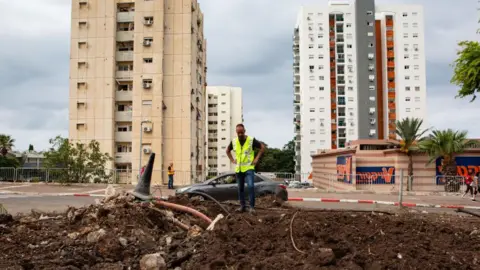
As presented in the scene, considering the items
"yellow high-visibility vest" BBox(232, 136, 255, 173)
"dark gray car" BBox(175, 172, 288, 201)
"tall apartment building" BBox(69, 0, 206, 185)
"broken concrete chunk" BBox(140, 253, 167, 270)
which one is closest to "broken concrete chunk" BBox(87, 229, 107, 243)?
"broken concrete chunk" BBox(140, 253, 167, 270)

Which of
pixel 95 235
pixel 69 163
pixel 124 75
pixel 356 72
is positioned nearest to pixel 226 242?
pixel 95 235

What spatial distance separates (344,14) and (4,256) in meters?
89.4

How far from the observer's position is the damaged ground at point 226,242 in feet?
15.2

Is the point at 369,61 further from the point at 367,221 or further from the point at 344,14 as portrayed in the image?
the point at 367,221

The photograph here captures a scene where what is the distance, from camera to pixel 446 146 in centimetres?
2995

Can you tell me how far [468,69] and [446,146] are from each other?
15980mm

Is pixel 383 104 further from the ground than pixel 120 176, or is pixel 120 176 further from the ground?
pixel 383 104

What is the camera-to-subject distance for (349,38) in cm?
8638

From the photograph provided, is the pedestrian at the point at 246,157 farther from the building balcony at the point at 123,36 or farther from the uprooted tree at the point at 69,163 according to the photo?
the building balcony at the point at 123,36

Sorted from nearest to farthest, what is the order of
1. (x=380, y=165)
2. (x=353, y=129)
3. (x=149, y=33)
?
(x=380, y=165) → (x=149, y=33) → (x=353, y=129)

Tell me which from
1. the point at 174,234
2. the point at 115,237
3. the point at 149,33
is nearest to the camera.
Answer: the point at 115,237

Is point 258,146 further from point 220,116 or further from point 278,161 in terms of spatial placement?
point 220,116

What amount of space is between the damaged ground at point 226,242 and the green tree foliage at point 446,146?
26.3 meters

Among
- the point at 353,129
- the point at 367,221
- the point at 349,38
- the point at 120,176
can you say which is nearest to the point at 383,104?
the point at 353,129
